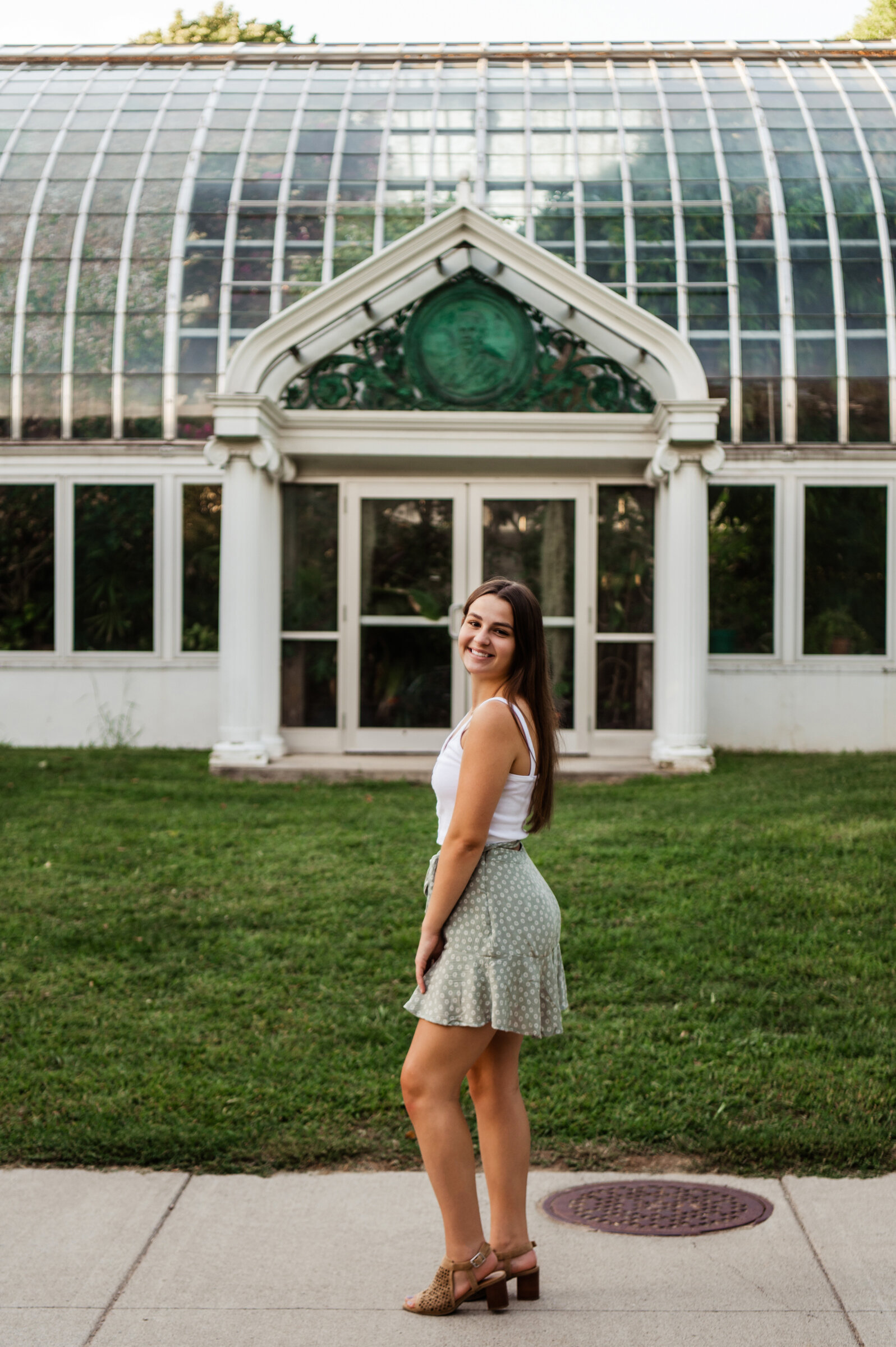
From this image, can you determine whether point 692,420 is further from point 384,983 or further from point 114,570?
point 384,983

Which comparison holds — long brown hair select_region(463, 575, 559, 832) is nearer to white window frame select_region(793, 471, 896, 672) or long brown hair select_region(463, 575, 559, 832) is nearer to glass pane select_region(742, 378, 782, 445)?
white window frame select_region(793, 471, 896, 672)

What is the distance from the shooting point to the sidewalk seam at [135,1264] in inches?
125

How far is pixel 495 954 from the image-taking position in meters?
3.22

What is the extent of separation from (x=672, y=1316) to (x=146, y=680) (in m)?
11.1

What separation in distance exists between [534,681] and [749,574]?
34.3 ft

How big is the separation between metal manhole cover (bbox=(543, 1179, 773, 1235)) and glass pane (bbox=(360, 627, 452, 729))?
846 cm

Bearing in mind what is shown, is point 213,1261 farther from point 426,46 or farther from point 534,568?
A: point 426,46

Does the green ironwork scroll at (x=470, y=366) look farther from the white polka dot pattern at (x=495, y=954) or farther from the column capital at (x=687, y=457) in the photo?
the white polka dot pattern at (x=495, y=954)

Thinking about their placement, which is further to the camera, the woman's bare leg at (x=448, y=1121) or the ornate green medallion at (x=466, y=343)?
the ornate green medallion at (x=466, y=343)

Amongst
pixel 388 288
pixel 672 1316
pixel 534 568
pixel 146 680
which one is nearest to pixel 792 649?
pixel 534 568

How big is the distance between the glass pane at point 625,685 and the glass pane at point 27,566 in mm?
6132

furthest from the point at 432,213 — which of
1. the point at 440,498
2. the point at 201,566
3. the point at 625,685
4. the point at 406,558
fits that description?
the point at 625,685

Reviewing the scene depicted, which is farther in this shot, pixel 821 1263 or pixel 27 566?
pixel 27 566

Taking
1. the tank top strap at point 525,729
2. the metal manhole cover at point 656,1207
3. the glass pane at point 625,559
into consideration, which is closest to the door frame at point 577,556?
the glass pane at point 625,559
